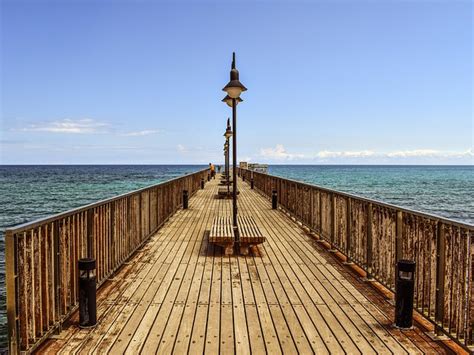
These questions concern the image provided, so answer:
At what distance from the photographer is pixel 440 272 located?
3.58 meters

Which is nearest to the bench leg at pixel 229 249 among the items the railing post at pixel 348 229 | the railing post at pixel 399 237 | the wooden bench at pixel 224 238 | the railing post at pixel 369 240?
the wooden bench at pixel 224 238

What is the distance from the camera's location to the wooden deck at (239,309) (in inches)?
136

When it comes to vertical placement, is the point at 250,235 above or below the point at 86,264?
below

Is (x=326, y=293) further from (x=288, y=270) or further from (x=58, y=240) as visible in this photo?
(x=58, y=240)

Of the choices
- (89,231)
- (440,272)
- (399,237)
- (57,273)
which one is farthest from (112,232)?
(440,272)

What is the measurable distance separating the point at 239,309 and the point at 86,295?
1641mm

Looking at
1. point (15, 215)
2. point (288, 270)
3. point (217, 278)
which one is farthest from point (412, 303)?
point (15, 215)

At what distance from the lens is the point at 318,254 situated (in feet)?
22.5

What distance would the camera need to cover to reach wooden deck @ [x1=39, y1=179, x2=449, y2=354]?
3.46 metres

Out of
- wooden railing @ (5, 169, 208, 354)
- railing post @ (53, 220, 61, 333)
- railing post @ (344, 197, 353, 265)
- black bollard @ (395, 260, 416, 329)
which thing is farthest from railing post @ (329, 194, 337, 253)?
railing post @ (53, 220, 61, 333)

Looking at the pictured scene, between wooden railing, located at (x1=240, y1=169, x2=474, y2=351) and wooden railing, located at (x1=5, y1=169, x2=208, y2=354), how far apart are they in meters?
3.63

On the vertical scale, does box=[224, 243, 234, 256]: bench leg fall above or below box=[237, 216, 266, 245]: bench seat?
below

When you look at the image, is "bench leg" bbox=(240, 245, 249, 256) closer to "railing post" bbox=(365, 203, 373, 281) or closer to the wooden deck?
the wooden deck

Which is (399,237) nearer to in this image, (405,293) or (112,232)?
(405,293)
